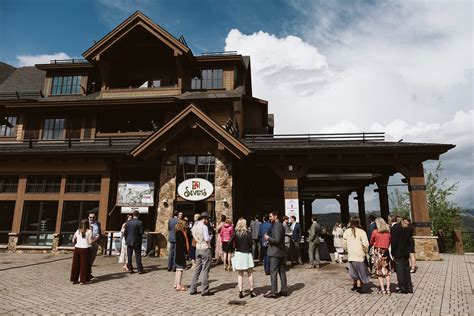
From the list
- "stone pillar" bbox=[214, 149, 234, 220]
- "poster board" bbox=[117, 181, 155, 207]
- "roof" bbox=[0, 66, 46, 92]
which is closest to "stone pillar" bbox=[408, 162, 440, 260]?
"stone pillar" bbox=[214, 149, 234, 220]

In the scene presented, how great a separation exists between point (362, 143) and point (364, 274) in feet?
28.7

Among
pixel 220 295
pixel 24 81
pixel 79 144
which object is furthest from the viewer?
pixel 24 81

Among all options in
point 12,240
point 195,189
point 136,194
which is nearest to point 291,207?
point 195,189

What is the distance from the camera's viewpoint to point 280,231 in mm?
7625

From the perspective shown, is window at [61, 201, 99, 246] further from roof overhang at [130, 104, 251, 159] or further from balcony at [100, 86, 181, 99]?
balcony at [100, 86, 181, 99]

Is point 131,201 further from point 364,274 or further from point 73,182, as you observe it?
point 364,274

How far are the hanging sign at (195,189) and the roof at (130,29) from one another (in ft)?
31.6

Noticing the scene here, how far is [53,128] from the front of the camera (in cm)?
2061

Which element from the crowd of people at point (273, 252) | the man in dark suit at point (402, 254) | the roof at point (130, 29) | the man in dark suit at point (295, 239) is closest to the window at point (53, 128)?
the roof at point (130, 29)

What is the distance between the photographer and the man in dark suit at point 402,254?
784 centimetres

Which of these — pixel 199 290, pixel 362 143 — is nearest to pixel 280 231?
pixel 199 290

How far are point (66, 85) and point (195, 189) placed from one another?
46.3 feet

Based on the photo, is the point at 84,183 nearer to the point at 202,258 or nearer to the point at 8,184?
the point at 8,184

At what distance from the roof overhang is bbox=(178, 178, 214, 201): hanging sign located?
1940 mm
